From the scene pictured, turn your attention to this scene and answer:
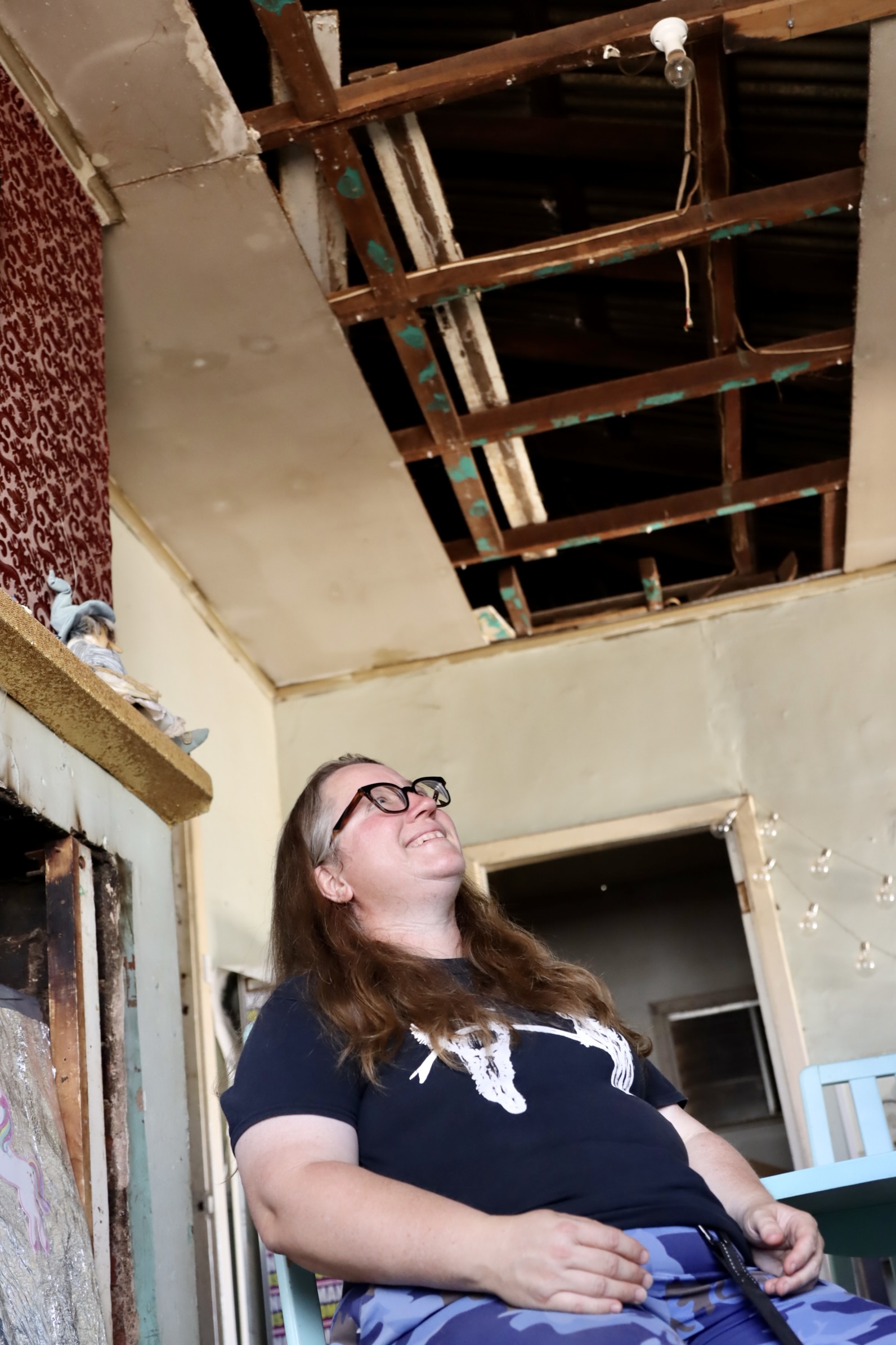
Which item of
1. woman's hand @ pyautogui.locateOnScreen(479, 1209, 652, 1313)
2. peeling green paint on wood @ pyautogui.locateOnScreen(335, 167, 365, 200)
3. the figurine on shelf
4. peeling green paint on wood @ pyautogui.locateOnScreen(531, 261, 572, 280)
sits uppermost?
peeling green paint on wood @ pyautogui.locateOnScreen(335, 167, 365, 200)

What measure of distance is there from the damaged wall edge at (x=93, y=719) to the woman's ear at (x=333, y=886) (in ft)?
1.46

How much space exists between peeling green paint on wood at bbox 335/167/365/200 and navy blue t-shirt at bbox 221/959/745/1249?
2.02m

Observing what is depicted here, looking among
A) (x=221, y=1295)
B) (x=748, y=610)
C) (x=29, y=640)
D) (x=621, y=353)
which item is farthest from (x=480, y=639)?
(x=29, y=640)

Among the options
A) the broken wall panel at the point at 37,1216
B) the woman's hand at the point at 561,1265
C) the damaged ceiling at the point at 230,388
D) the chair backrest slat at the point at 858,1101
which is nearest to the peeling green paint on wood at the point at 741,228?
the damaged ceiling at the point at 230,388

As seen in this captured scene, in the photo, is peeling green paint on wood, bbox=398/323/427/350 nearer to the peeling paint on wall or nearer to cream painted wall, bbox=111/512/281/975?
the peeling paint on wall

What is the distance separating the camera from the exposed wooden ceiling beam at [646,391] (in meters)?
3.47

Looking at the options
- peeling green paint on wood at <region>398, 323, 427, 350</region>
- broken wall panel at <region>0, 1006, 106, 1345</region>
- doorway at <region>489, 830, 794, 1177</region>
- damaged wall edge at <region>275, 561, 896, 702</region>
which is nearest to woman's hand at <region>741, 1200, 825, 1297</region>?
broken wall panel at <region>0, 1006, 106, 1345</region>

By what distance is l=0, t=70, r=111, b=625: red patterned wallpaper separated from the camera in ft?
6.90

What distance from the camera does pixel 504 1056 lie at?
54.4 inches

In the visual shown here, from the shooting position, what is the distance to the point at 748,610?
4.66 metres

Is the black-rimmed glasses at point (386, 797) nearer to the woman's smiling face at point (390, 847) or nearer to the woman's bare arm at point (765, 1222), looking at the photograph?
the woman's smiling face at point (390, 847)

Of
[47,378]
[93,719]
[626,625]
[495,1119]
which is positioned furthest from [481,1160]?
[626,625]

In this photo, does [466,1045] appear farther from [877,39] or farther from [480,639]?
[480,639]

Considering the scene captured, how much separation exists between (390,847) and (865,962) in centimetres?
288
